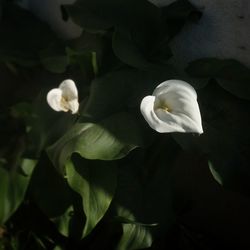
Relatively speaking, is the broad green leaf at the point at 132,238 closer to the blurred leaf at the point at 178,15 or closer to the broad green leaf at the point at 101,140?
the broad green leaf at the point at 101,140

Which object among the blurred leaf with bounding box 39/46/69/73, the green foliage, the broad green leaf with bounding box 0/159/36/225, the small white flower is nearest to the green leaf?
the green foliage

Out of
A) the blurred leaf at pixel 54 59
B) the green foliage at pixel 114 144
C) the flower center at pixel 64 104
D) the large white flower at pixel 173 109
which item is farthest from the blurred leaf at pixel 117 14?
the large white flower at pixel 173 109

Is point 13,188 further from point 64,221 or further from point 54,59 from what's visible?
point 54,59

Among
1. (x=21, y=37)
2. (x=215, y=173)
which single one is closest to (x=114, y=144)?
(x=215, y=173)

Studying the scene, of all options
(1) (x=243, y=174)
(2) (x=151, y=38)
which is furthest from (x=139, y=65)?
(1) (x=243, y=174)

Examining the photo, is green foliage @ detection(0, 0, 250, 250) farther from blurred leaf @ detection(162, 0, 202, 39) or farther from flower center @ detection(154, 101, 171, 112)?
flower center @ detection(154, 101, 171, 112)

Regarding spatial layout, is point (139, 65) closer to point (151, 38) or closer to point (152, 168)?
point (151, 38)

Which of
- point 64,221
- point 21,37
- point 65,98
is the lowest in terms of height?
point 64,221
